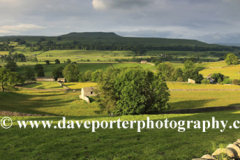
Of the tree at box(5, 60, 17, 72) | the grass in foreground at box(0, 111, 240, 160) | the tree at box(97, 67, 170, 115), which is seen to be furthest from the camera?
the tree at box(5, 60, 17, 72)

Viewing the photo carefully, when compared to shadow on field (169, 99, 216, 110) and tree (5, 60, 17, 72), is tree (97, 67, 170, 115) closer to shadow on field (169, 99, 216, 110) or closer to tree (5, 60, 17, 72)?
shadow on field (169, 99, 216, 110)

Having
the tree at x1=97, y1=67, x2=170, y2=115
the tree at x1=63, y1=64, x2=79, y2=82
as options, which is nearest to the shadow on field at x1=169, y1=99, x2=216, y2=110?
the tree at x1=97, y1=67, x2=170, y2=115

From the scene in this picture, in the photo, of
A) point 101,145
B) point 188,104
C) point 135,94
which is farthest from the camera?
point 188,104

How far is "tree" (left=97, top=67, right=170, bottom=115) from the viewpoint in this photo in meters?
33.5

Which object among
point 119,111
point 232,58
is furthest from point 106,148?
point 232,58

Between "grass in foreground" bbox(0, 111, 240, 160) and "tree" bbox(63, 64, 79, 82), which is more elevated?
"grass in foreground" bbox(0, 111, 240, 160)

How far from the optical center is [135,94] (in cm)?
3350

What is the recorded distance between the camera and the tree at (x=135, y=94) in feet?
110

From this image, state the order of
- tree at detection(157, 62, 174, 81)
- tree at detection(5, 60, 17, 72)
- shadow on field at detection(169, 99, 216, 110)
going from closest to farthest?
1. shadow on field at detection(169, 99, 216, 110)
2. tree at detection(157, 62, 174, 81)
3. tree at detection(5, 60, 17, 72)

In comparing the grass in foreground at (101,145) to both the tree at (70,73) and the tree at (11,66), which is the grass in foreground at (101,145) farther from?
the tree at (11,66)

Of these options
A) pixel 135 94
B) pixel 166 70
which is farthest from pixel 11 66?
pixel 135 94

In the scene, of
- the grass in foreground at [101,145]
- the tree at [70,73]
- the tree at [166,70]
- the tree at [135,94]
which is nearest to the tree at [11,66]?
the tree at [70,73]

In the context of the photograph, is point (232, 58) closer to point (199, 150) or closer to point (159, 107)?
point (159, 107)

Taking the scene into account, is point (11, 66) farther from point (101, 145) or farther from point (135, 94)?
point (101, 145)
